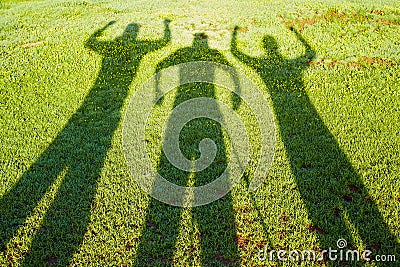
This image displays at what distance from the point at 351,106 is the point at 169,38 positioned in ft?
22.8

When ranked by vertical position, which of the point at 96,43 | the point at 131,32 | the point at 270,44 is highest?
the point at 96,43

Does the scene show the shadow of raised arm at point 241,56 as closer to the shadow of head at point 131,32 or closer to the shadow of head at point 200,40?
the shadow of head at point 200,40

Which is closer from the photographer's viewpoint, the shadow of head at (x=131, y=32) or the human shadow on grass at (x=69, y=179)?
the human shadow on grass at (x=69, y=179)

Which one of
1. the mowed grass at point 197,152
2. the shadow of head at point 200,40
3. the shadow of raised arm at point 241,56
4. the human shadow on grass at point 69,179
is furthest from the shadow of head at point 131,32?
the human shadow on grass at point 69,179

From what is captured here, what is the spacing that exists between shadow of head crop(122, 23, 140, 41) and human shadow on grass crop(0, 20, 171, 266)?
11.9ft

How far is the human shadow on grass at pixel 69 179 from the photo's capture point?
466 centimetres

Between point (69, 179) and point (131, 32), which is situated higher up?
point (69, 179)

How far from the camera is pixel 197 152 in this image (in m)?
6.46

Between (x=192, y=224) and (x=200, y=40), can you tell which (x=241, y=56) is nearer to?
(x=200, y=40)

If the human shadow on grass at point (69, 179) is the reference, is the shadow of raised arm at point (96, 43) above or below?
below

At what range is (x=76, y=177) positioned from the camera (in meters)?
5.81

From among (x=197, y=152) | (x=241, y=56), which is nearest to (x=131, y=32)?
(x=241, y=56)

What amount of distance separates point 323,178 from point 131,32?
9790 mm

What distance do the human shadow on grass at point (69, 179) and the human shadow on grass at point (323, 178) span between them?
3.20 metres
